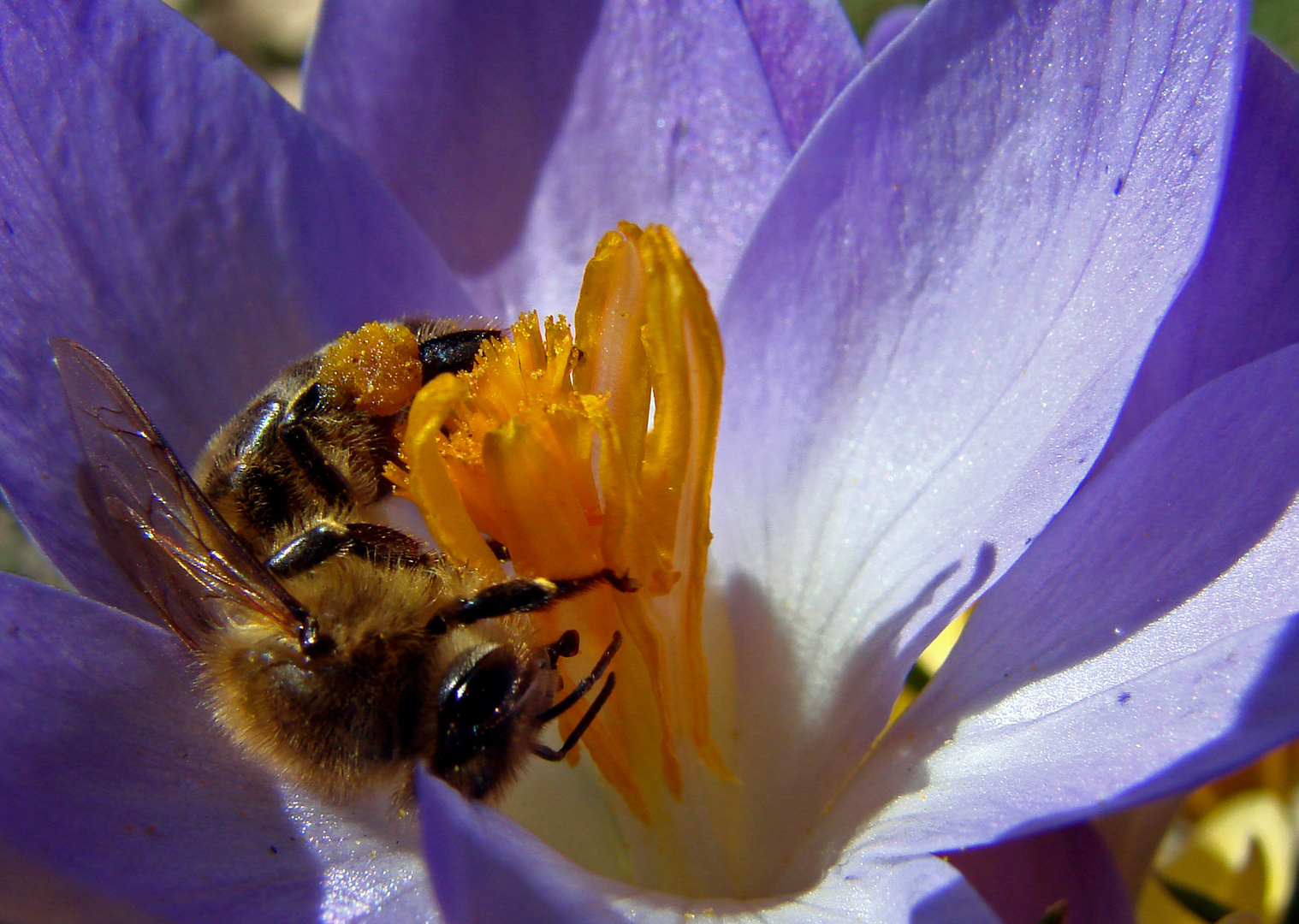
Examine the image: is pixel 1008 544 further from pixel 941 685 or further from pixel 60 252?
pixel 60 252

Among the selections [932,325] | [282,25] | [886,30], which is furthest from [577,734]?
[282,25]

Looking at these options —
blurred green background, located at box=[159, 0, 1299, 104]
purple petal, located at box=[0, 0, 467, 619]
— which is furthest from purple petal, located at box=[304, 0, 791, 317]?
blurred green background, located at box=[159, 0, 1299, 104]

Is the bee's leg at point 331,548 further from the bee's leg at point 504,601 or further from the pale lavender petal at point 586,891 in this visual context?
the pale lavender petal at point 586,891

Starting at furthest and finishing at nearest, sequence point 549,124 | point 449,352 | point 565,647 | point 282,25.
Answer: point 282,25
point 549,124
point 449,352
point 565,647

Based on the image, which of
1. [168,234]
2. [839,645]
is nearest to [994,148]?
[839,645]

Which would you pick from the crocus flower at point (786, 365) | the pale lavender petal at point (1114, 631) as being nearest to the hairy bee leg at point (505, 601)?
the crocus flower at point (786, 365)

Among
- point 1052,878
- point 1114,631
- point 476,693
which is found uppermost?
point 476,693

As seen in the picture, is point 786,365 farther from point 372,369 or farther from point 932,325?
point 372,369
